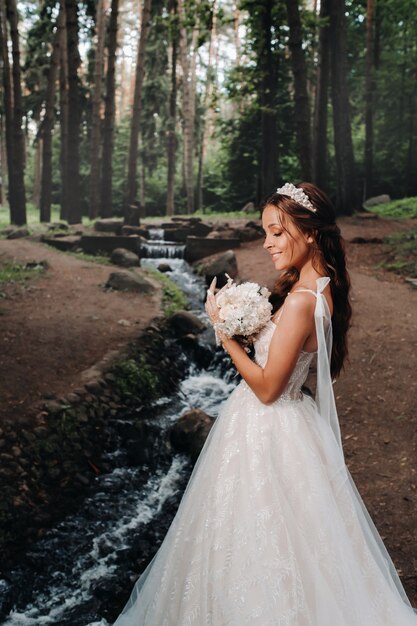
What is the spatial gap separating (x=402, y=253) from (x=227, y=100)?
14362 mm

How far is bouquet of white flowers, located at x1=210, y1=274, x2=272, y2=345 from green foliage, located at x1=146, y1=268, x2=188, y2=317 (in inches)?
341

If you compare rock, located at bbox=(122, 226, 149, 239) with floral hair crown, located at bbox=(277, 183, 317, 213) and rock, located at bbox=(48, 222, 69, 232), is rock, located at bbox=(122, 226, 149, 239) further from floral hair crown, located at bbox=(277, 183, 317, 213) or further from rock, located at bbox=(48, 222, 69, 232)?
floral hair crown, located at bbox=(277, 183, 317, 213)

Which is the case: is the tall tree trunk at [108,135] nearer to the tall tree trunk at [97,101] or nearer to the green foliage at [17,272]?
the tall tree trunk at [97,101]

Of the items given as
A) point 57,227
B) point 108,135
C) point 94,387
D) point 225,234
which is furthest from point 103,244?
point 94,387

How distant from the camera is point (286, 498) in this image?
8.30 ft

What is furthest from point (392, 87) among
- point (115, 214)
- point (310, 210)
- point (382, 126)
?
point (310, 210)

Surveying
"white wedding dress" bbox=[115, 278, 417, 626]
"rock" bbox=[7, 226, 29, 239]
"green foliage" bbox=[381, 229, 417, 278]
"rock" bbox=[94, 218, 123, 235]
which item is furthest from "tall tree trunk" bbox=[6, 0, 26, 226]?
"white wedding dress" bbox=[115, 278, 417, 626]

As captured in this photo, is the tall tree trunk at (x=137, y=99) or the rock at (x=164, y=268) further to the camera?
the tall tree trunk at (x=137, y=99)

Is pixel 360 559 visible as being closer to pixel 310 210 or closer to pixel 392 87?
pixel 310 210

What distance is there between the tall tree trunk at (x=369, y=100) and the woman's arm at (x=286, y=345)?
26.5 meters

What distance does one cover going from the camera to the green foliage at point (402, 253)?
42.0ft

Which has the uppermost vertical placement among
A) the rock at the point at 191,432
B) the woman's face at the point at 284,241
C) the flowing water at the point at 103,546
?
the woman's face at the point at 284,241

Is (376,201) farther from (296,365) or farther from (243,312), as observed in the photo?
(243,312)

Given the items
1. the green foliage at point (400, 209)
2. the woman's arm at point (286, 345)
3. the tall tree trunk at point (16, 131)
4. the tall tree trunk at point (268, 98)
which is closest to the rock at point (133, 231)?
the tall tree trunk at point (16, 131)
